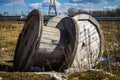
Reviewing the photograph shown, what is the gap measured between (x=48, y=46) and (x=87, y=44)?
123cm

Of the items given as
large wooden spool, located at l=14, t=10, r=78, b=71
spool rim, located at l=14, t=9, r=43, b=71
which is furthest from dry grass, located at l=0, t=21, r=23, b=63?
large wooden spool, located at l=14, t=10, r=78, b=71

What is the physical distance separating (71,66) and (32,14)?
5.54 ft

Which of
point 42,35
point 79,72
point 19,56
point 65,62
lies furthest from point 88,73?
point 19,56

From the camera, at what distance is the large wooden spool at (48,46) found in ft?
25.4

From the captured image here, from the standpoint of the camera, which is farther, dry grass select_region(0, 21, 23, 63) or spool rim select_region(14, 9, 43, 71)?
dry grass select_region(0, 21, 23, 63)

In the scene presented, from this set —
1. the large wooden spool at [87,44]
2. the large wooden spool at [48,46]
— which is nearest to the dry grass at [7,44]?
the large wooden spool at [48,46]

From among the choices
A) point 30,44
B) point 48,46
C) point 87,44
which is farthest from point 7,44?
point 48,46

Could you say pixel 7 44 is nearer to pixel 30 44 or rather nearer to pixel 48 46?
pixel 30 44

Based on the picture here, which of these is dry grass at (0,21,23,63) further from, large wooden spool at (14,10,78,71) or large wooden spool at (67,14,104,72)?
large wooden spool at (67,14,104,72)

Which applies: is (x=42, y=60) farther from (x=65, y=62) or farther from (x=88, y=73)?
(x=88, y=73)

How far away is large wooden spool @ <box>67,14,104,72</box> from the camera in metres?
8.23

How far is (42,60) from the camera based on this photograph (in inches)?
310

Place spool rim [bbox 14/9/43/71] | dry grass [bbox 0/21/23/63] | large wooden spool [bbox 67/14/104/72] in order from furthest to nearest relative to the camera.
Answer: dry grass [bbox 0/21/23/63]
large wooden spool [bbox 67/14/104/72]
spool rim [bbox 14/9/43/71]

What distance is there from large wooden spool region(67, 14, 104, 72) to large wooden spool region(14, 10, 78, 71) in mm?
297
